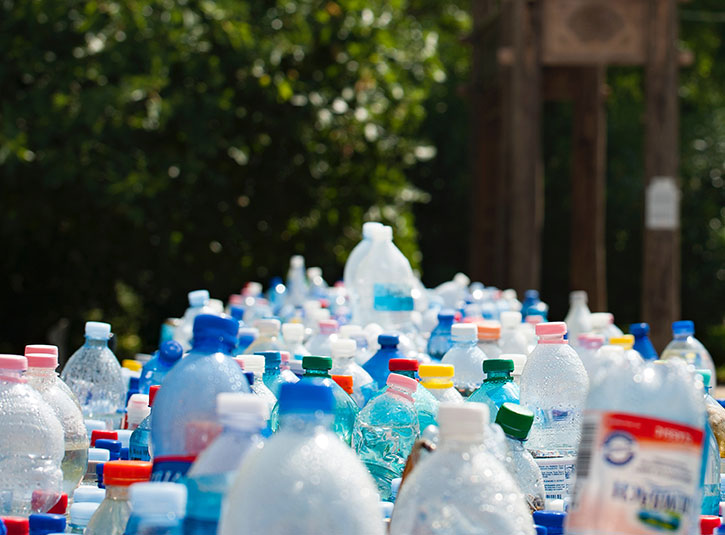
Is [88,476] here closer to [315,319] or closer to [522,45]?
[315,319]

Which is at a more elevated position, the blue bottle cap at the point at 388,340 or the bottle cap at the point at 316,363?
the bottle cap at the point at 316,363

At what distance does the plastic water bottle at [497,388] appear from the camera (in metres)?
2.91

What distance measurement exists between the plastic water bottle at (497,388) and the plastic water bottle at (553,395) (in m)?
0.05

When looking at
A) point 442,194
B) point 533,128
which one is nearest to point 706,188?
point 442,194

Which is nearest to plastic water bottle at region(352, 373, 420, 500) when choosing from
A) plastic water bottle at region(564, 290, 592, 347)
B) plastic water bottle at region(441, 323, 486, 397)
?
plastic water bottle at region(441, 323, 486, 397)

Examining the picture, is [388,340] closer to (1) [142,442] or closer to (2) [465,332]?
(2) [465,332]

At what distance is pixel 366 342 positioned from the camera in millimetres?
4055

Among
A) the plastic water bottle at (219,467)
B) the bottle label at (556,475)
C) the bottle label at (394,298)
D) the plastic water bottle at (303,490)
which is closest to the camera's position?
the plastic water bottle at (303,490)

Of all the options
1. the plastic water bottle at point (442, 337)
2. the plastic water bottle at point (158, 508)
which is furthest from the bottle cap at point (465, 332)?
the plastic water bottle at point (158, 508)

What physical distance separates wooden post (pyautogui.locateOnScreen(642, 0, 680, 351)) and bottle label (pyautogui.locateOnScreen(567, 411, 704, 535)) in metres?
8.15

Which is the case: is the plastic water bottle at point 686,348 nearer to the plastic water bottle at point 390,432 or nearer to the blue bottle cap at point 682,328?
the blue bottle cap at point 682,328

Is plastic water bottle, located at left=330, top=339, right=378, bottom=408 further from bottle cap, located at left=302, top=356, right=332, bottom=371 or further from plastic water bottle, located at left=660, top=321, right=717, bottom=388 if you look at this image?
plastic water bottle, located at left=660, top=321, right=717, bottom=388

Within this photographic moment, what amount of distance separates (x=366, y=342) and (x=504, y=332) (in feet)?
1.91

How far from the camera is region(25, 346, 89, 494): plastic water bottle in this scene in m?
2.78
